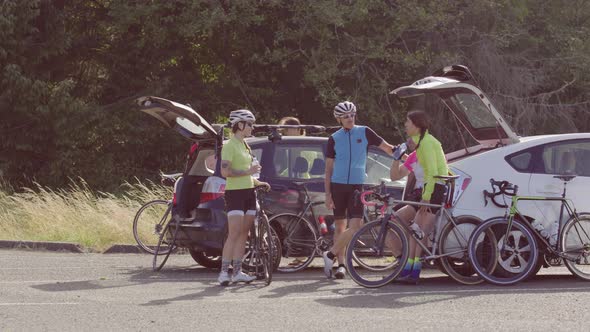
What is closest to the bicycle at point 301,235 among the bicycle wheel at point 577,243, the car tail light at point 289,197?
the car tail light at point 289,197

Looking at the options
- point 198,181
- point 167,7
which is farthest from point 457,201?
point 167,7

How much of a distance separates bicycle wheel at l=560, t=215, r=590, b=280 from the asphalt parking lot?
0.22 m

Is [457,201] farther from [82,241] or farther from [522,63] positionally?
[522,63]

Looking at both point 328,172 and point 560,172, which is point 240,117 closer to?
point 328,172

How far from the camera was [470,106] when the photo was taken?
43.0 ft

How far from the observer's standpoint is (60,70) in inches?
→ 1206

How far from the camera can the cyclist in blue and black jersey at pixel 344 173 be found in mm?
12805

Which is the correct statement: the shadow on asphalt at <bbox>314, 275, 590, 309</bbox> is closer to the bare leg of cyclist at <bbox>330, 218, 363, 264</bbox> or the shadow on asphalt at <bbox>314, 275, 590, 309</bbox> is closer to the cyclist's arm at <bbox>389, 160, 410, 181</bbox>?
the bare leg of cyclist at <bbox>330, 218, 363, 264</bbox>

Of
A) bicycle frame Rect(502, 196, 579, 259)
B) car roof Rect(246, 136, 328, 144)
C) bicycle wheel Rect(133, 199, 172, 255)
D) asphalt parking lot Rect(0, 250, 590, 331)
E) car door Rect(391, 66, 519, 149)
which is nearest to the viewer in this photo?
asphalt parking lot Rect(0, 250, 590, 331)

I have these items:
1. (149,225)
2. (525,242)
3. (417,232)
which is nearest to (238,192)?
(417,232)

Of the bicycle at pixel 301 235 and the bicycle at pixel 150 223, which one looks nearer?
the bicycle at pixel 301 235

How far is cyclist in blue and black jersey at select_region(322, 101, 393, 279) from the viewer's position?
504 inches

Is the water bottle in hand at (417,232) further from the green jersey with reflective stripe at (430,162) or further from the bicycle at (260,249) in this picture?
the bicycle at (260,249)

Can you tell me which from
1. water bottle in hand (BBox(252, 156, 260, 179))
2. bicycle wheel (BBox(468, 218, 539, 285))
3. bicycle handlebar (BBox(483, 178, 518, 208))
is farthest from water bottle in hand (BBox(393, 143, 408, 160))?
water bottle in hand (BBox(252, 156, 260, 179))
